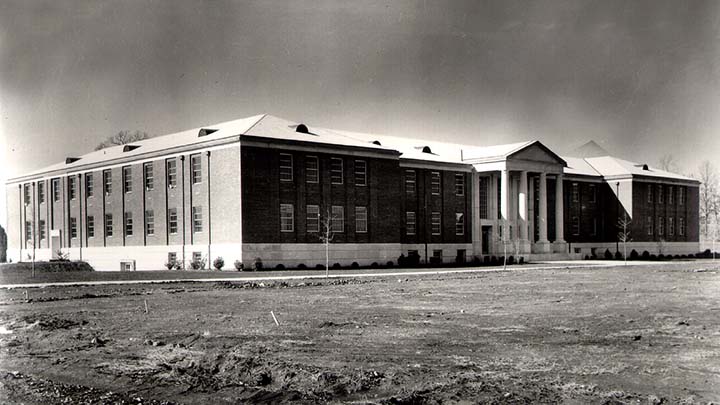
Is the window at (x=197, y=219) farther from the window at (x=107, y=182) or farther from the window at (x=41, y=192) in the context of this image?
the window at (x=41, y=192)

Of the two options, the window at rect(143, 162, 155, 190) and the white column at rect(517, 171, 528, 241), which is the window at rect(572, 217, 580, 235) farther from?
the window at rect(143, 162, 155, 190)

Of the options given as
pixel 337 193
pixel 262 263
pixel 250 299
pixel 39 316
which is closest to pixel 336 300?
pixel 250 299

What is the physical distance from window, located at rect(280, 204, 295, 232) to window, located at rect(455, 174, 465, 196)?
799 inches

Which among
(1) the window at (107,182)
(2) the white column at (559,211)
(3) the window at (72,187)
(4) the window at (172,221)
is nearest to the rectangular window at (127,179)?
(1) the window at (107,182)

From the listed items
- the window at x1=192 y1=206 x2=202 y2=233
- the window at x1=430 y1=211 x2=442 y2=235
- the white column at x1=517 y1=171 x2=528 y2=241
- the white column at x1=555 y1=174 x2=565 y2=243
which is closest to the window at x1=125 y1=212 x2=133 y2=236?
the window at x1=192 y1=206 x2=202 y2=233

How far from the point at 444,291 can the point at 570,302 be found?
6.83m

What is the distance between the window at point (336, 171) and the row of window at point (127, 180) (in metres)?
9.59

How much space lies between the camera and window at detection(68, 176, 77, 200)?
65.2 metres

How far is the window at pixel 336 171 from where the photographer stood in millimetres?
53928

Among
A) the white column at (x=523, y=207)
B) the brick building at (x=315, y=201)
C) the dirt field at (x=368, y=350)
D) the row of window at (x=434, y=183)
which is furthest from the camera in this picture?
the white column at (x=523, y=207)

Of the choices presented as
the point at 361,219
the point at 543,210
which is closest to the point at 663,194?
the point at 543,210

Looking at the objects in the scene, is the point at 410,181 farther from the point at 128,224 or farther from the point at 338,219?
the point at 128,224

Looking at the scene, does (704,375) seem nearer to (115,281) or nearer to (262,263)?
(115,281)

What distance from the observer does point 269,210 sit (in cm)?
5006
